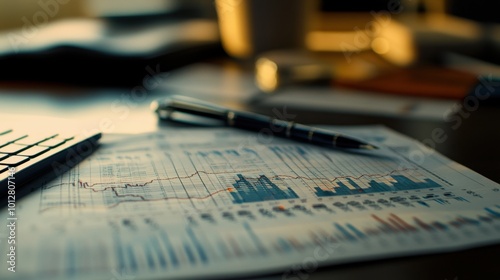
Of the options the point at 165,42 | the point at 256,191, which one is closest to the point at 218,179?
the point at 256,191

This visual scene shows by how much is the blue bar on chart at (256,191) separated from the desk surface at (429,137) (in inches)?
3.8

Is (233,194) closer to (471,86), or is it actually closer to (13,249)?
(13,249)

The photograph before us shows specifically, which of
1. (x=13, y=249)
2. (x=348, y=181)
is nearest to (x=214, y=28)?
(x=348, y=181)

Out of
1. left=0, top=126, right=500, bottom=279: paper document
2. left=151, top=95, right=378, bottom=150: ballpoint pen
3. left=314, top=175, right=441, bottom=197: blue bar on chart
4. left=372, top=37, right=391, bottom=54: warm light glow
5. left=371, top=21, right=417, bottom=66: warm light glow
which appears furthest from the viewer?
left=372, top=37, right=391, bottom=54: warm light glow

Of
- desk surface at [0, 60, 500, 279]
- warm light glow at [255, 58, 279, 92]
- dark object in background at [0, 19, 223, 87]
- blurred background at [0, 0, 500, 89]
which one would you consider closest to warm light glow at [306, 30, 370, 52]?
blurred background at [0, 0, 500, 89]

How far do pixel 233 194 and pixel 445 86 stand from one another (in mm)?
556

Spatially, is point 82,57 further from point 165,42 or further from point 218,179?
point 218,179

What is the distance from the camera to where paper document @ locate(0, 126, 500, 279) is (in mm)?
305

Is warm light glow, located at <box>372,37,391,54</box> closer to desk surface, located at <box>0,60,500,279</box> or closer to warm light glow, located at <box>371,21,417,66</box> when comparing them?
warm light glow, located at <box>371,21,417,66</box>

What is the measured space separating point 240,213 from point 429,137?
313 mm

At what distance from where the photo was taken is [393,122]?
0.68 metres

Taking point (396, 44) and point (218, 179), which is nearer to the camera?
point (218, 179)

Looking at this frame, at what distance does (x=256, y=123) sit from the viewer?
59cm

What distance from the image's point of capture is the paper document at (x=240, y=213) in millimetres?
305
